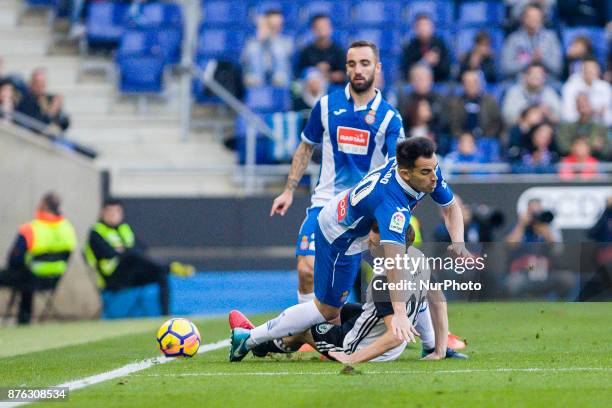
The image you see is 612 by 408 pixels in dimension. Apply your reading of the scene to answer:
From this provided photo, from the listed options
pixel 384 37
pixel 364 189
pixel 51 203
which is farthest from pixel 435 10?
pixel 364 189

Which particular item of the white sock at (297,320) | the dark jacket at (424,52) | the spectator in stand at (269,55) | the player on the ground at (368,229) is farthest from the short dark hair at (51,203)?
the white sock at (297,320)

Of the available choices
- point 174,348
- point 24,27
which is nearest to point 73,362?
point 174,348

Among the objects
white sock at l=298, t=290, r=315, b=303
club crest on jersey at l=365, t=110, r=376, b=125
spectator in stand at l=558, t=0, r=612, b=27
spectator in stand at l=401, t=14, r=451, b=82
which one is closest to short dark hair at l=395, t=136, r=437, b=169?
club crest on jersey at l=365, t=110, r=376, b=125

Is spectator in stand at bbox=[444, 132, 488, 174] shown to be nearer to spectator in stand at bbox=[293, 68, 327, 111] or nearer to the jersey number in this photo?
spectator in stand at bbox=[293, 68, 327, 111]

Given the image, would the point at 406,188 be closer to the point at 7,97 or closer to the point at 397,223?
the point at 397,223

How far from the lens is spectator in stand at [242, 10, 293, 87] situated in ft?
66.0

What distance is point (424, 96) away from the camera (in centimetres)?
1897

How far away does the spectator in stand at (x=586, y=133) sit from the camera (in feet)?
60.6

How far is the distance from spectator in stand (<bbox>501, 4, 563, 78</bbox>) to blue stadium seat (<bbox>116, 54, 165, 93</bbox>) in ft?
18.0

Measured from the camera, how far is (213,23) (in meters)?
22.1

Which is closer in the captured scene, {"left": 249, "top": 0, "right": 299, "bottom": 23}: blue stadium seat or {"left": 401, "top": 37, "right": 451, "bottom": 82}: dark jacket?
{"left": 401, "top": 37, "right": 451, "bottom": 82}: dark jacket

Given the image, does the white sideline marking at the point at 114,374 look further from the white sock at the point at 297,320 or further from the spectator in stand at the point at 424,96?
the spectator in stand at the point at 424,96

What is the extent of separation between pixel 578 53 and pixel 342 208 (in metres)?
11.8

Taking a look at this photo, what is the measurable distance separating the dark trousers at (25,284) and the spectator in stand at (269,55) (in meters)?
4.56
